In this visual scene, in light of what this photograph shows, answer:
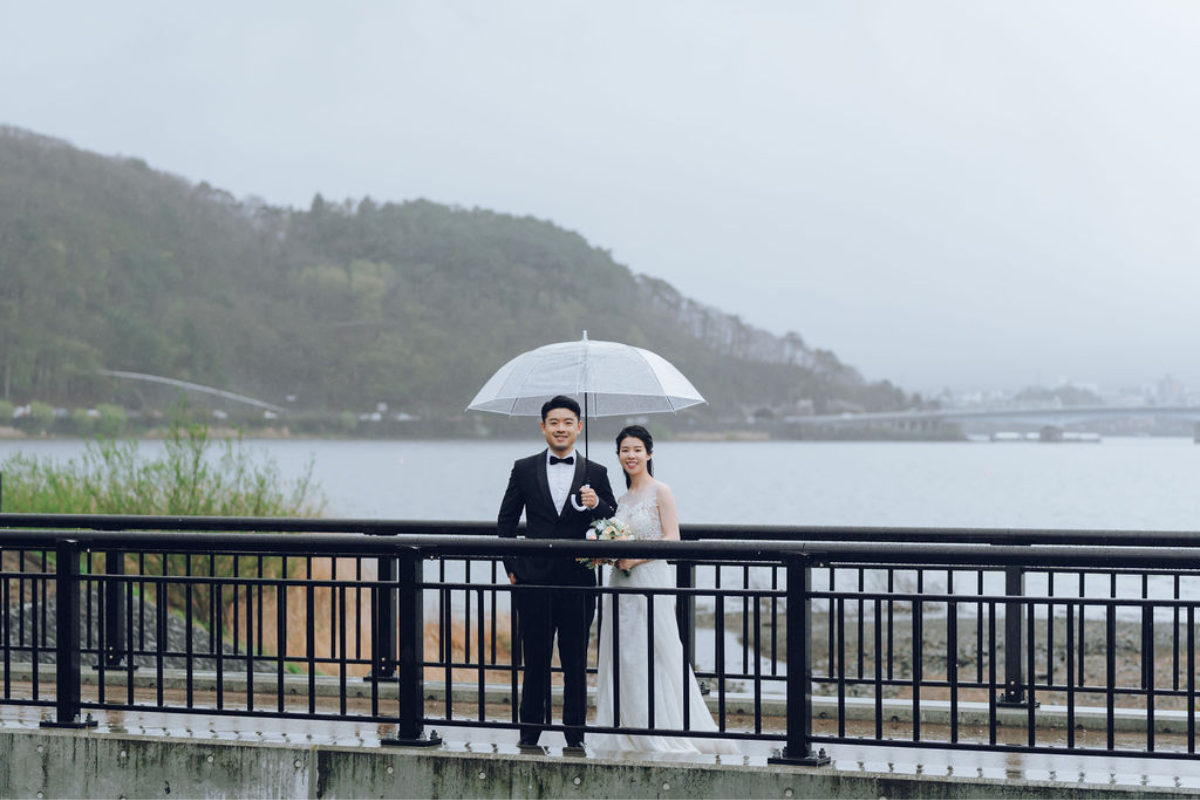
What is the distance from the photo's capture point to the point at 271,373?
10275 cm

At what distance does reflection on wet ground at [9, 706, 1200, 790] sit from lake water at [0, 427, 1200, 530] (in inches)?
1215

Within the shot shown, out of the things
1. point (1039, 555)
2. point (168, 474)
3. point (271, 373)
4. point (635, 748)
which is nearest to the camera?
point (1039, 555)

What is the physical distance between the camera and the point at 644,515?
6.68m

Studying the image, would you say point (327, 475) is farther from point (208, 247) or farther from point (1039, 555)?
point (1039, 555)

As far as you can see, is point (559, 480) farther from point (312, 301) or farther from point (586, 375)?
point (312, 301)

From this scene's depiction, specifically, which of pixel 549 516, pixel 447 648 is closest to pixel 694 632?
pixel 549 516

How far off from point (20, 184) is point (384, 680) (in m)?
115

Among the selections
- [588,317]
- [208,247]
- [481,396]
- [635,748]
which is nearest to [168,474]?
[481,396]

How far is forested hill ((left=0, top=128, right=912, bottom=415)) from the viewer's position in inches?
3745

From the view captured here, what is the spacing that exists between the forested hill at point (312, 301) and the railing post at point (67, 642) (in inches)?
3196

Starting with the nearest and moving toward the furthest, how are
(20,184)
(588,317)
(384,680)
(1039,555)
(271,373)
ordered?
(1039,555) < (384,680) < (588,317) < (271,373) < (20,184)

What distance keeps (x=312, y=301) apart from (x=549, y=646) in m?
97.3

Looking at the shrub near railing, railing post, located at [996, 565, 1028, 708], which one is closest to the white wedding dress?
railing post, located at [996, 565, 1028, 708]

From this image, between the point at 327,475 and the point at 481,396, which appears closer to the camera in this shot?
the point at 481,396
